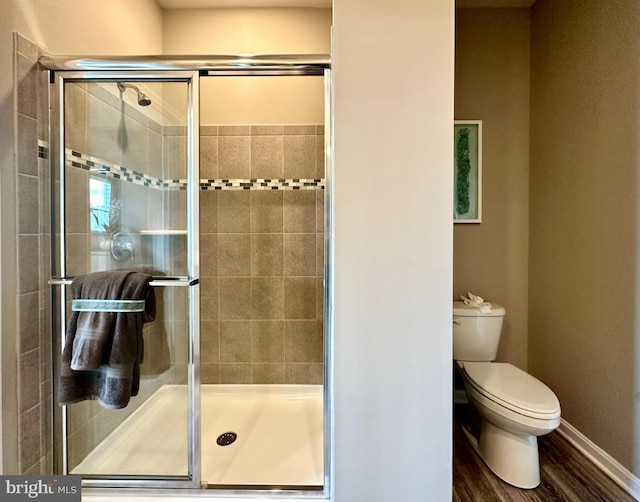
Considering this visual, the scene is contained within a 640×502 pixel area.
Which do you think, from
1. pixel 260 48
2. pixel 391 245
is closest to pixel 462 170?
pixel 391 245

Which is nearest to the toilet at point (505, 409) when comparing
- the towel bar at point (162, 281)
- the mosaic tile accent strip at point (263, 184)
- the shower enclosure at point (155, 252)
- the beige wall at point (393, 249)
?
the beige wall at point (393, 249)

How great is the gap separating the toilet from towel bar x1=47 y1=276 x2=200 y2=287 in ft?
4.88

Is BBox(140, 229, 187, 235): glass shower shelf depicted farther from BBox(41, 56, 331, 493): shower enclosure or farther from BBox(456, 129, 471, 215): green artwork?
BBox(456, 129, 471, 215): green artwork

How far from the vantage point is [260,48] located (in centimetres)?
222

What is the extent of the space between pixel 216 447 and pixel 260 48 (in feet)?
8.20

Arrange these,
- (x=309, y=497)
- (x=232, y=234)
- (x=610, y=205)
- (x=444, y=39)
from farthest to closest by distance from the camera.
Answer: (x=232, y=234), (x=610, y=205), (x=309, y=497), (x=444, y=39)

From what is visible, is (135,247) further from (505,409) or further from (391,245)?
(505,409)

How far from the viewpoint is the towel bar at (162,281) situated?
4.46 ft

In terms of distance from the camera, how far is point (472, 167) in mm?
2164

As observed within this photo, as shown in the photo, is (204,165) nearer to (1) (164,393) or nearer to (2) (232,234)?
(2) (232,234)

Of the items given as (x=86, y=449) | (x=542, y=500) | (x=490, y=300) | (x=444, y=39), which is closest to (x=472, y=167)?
(x=490, y=300)

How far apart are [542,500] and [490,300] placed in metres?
1.10

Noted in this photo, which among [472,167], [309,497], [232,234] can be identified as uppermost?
[472,167]

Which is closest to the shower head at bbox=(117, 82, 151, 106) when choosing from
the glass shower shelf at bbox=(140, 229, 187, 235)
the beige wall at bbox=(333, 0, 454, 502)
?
the glass shower shelf at bbox=(140, 229, 187, 235)
